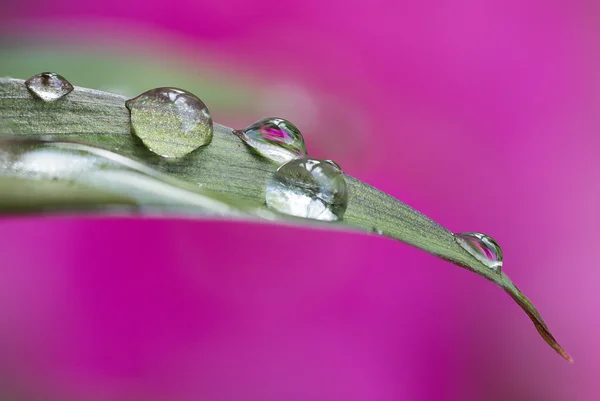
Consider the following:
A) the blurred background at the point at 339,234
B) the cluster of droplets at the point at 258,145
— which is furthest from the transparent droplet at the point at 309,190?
the blurred background at the point at 339,234

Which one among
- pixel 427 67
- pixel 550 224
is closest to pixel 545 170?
pixel 550 224

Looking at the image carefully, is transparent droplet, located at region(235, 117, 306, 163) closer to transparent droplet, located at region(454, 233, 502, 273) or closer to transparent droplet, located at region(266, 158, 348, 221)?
transparent droplet, located at region(266, 158, 348, 221)

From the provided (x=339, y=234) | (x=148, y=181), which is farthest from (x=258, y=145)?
(x=339, y=234)

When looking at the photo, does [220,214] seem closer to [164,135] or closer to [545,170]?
[164,135]

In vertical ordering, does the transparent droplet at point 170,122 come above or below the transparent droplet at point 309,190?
above

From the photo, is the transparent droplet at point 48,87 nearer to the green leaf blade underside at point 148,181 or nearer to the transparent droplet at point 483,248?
the green leaf blade underside at point 148,181

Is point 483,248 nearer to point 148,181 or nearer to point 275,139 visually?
point 275,139
